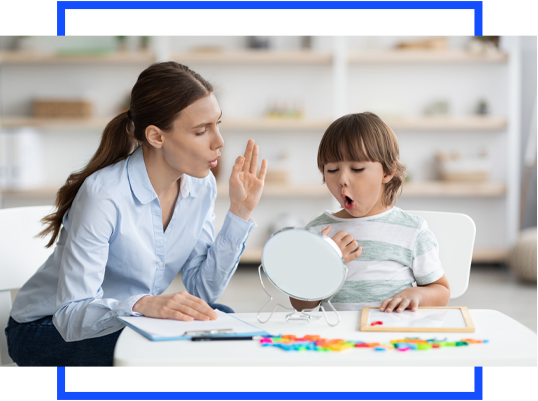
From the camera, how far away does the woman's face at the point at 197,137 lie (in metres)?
1.26

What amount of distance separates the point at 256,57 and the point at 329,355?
11.6ft

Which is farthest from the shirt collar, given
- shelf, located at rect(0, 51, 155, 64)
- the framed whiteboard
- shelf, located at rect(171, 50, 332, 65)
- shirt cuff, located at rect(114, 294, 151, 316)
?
shelf, located at rect(0, 51, 155, 64)

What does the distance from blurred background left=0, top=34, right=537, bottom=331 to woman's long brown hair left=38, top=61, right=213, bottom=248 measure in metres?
2.70

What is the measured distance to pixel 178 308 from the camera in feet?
3.19

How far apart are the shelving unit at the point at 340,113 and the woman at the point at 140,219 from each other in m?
2.67

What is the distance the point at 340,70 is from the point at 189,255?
9.70 ft

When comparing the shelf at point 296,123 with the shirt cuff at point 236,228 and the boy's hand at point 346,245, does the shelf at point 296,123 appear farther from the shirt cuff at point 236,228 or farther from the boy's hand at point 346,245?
the boy's hand at point 346,245

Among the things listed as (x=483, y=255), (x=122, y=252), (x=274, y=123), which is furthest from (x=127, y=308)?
(x=483, y=255)

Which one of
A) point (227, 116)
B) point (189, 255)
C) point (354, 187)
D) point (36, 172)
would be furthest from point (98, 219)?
point (36, 172)

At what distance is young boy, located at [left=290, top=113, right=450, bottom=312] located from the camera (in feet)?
3.95

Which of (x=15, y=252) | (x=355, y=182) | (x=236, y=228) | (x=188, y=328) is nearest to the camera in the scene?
(x=188, y=328)

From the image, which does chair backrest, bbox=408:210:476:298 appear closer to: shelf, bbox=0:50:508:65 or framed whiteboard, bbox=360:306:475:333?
framed whiteboard, bbox=360:306:475:333

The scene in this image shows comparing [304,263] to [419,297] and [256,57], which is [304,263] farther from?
[256,57]
